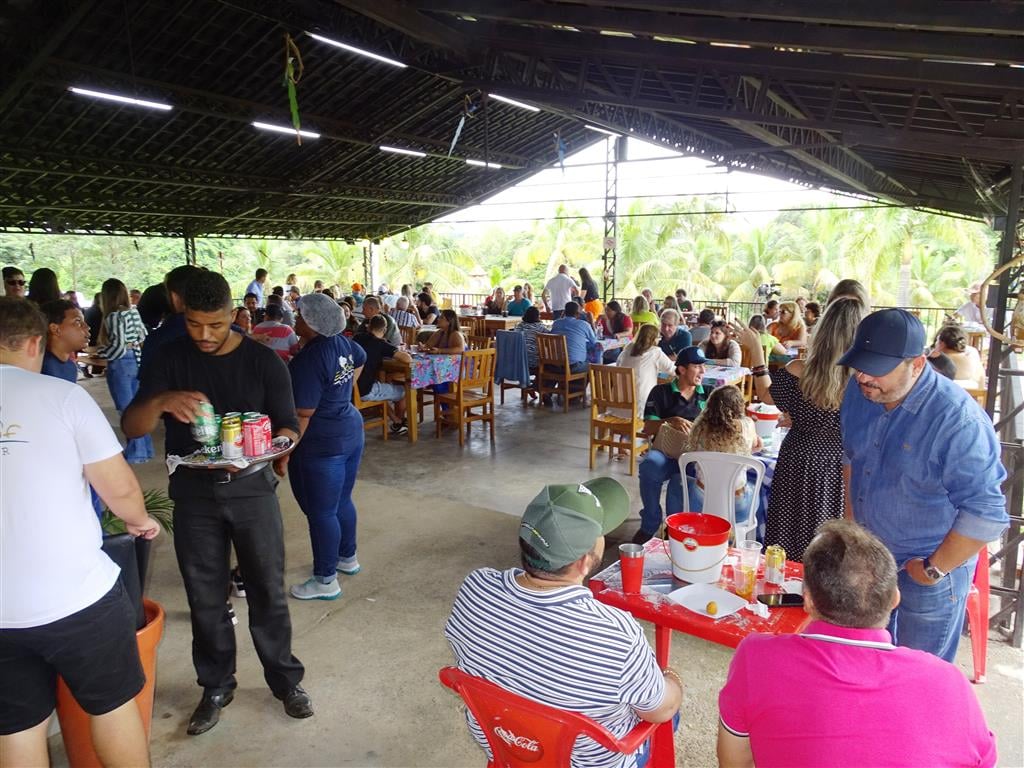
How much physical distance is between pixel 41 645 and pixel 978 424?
2435 mm

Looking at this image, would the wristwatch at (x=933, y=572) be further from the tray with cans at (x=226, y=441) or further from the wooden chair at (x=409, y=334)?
the wooden chair at (x=409, y=334)

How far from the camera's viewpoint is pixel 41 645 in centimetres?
160

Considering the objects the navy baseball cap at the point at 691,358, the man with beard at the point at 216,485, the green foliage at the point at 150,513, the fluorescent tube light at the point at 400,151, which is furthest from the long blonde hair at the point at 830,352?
the fluorescent tube light at the point at 400,151

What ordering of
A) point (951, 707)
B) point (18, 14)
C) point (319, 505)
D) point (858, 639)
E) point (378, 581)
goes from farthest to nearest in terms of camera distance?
point (18, 14)
point (378, 581)
point (319, 505)
point (858, 639)
point (951, 707)

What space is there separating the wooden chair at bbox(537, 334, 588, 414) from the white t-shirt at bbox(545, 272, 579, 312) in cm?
346

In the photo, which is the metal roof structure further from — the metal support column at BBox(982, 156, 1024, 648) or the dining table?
the dining table

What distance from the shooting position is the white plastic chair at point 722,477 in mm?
3223

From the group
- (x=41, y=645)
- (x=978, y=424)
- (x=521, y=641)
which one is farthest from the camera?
(x=978, y=424)

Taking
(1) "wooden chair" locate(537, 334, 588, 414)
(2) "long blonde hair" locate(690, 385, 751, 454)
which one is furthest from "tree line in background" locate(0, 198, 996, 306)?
(2) "long blonde hair" locate(690, 385, 751, 454)

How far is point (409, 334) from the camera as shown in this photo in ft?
28.1

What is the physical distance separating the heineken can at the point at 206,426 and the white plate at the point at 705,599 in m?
1.51

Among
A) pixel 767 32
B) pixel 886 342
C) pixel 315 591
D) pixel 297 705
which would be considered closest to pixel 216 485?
pixel 297 705

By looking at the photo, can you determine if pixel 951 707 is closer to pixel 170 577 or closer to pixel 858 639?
pixel 858 639

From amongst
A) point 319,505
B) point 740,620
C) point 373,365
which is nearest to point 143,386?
point 319,505
